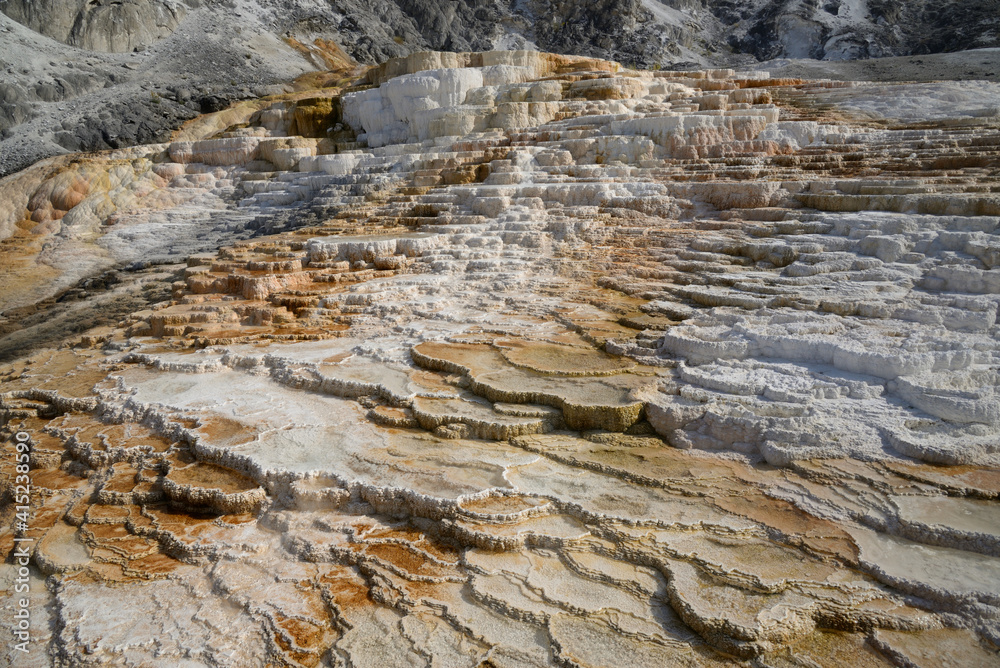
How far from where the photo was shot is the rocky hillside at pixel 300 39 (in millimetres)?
16172

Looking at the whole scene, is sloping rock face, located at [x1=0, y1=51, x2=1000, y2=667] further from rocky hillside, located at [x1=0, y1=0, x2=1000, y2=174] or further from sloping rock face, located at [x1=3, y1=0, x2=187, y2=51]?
sloping rock face, located at [x1=3, y1=0, x2=187, y2=51]

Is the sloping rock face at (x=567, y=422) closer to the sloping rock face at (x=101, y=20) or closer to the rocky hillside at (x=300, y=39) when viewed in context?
the rocky hillside at (x=300, y=39)

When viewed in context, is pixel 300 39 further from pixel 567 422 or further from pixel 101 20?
pixel 567 422

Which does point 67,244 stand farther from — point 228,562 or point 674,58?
point 674,58

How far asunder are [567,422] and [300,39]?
21.7 metres

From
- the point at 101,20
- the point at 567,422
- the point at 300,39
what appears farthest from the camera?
the point at 300,39

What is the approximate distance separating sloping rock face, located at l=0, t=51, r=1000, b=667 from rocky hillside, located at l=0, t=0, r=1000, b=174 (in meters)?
9.14

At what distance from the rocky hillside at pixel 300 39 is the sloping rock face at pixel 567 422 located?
30.0ft

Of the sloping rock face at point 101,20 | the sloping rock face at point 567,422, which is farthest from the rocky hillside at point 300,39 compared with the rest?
the sloping rock face at point 567,422

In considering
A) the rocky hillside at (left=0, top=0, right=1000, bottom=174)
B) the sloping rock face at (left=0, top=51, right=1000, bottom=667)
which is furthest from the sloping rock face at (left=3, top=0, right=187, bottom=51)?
the sloping rock face at (left=0, top=51, right=1000, bottom=667)

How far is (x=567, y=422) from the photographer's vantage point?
168 inches

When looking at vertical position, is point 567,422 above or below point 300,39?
below

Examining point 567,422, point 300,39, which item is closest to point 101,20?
point 300,39

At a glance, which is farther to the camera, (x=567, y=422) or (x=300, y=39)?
(x=300, y=39)
